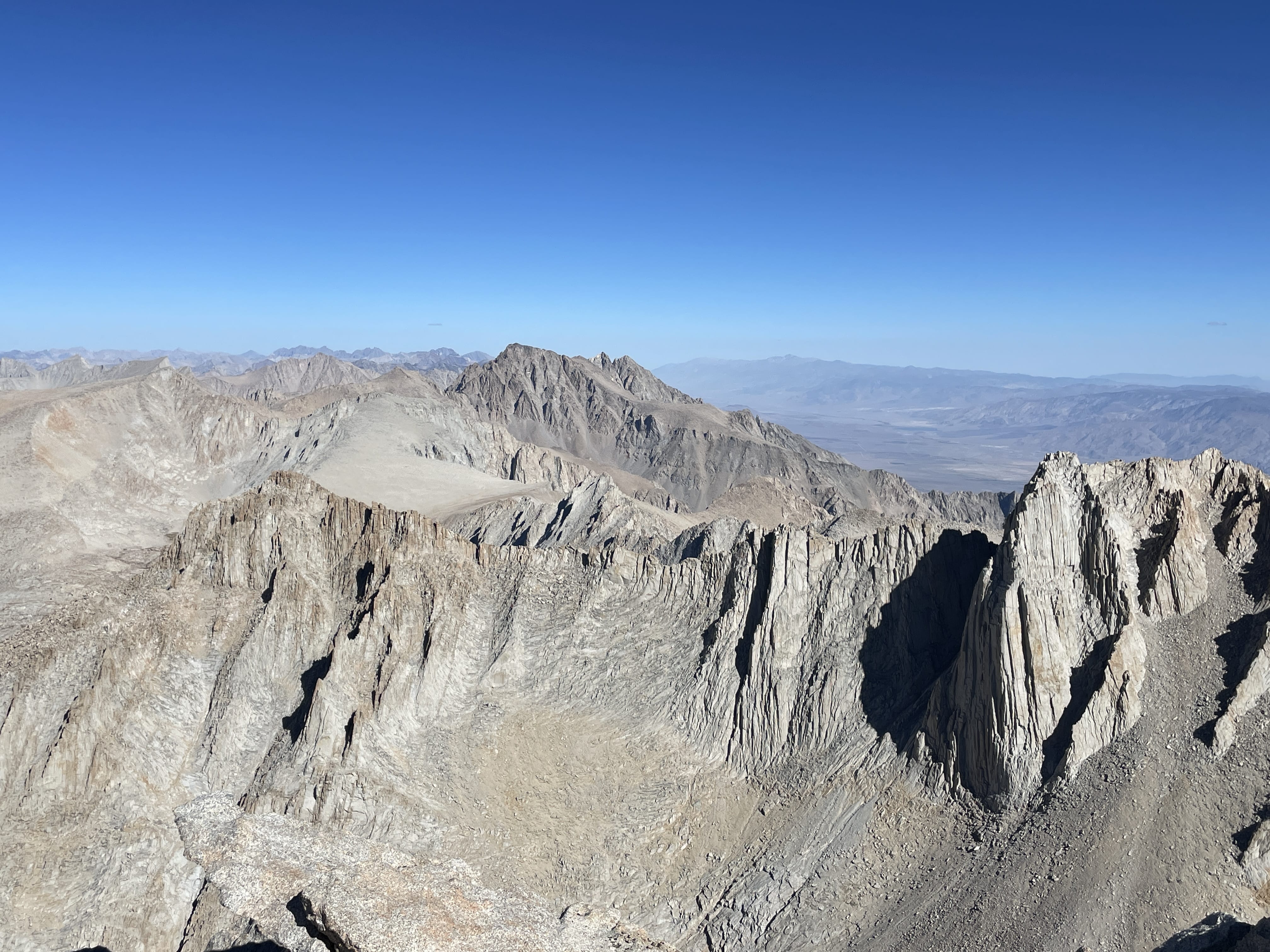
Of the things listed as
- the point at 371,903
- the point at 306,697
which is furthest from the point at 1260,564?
the point at 306,697

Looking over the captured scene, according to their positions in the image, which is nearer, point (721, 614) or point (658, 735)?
point (658, 735)

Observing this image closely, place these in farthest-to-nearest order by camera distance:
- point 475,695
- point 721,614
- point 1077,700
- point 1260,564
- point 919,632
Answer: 1. point 721,614
2. point 475,695
3. point 919,632
4. point 1260,564
5. point 1077,700

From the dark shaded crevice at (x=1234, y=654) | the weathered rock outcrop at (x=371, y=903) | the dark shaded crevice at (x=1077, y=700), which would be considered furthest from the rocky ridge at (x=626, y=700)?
the weathered rock outcrop at (x=371, y=903)

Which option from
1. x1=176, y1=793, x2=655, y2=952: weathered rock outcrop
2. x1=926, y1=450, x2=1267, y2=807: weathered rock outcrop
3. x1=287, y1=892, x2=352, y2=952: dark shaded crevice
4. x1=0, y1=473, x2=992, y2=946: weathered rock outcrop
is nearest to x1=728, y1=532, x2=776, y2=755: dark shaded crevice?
x1=0, y1=473, x2=992, y2=946: weathered rock outcrop

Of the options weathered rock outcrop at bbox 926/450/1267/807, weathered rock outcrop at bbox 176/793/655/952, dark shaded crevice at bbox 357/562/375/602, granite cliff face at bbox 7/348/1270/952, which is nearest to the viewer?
weathered rock outcrop at bbox 176/793/655/952

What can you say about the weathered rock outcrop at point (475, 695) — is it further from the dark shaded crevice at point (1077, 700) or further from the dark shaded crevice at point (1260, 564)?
the dark shaded crevice at point (1260, 564)

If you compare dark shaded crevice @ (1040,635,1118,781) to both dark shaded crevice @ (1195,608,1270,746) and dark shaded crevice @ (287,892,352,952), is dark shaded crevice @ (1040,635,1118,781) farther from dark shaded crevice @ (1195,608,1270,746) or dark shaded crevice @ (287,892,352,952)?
dark shaded crevice @ (287,892,352,952)

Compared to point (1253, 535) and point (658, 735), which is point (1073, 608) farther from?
point (658, 735)
